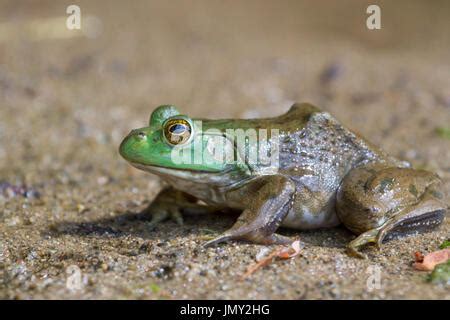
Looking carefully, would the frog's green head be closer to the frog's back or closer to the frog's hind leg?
the frog's back

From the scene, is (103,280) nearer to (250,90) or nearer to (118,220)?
(118,220)

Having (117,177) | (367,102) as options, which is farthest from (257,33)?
(117,177)

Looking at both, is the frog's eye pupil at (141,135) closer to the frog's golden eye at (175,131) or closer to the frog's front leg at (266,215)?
the frog's golden eye at (175,131)

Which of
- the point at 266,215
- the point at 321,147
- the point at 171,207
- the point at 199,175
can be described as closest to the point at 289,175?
the point at 321,147

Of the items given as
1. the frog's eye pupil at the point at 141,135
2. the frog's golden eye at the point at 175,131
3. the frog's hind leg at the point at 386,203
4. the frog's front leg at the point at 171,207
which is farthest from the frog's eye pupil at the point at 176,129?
the frog's hind leg at the point at 386,203

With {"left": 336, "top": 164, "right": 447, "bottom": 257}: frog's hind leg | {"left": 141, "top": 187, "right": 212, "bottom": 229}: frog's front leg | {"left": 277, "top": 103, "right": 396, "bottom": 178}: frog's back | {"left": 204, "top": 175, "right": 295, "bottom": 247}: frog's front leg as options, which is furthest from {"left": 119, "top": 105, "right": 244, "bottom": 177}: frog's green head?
{"left": 336, "top": 164, "right": 447, "bottom": 257}: frog's hind leg

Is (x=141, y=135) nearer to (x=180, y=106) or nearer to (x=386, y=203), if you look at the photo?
(x=386, y=203)
